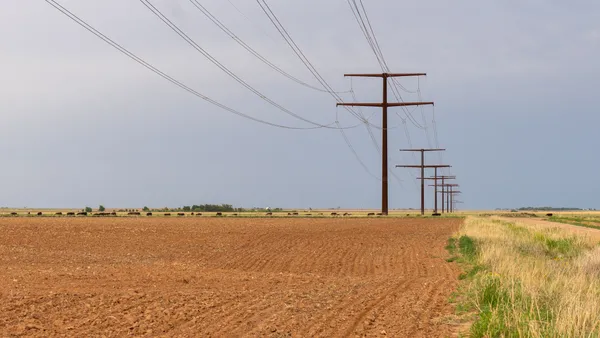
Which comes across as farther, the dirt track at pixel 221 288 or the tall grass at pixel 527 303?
the dirt track at pixel 221 288

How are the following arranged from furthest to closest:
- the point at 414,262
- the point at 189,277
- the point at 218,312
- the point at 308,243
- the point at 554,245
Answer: the point at 554,245 → the point at 308,243 → the point at 414,262 → the point at 189,277 → the point at 218,312

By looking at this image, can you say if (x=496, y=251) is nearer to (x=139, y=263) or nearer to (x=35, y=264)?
(x=139, y=263)

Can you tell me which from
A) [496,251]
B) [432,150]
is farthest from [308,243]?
[432,150]

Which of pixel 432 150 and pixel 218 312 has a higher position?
pixel 432 150

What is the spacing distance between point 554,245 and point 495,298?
28481 millimetres

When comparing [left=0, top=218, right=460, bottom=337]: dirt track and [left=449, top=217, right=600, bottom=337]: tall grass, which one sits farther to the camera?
[left=0, top=218, right=460, bottom=337]: dirt track

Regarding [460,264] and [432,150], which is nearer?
[460,264]

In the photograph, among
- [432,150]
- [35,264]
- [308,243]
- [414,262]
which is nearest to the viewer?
[35,264]

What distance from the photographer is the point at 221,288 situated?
18.9 meters

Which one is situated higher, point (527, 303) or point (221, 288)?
point (527, 303)

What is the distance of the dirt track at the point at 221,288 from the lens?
510 inches

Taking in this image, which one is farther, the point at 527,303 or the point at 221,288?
the point at 221,288

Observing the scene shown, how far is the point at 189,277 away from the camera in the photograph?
2164cm

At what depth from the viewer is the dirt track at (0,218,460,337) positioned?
42.5ft
